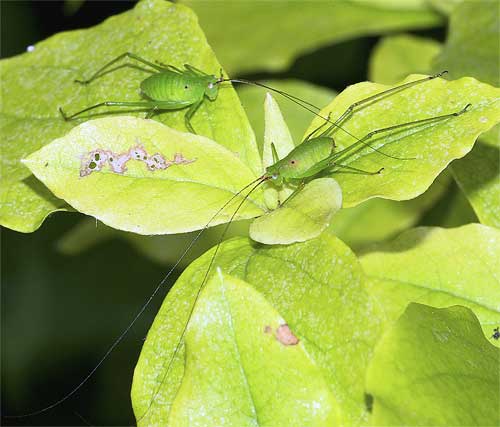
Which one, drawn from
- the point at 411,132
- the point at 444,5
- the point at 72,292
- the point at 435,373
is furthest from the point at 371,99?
the point at 72,292

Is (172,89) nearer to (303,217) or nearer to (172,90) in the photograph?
(172,90)

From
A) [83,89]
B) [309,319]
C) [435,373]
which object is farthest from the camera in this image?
[83,89]

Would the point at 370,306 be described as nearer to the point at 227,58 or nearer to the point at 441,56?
the point at 441,56

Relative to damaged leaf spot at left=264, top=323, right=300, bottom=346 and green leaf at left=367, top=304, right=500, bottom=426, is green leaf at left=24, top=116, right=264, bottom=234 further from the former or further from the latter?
green leaf at left=367, top=304, right=500, bottom=426

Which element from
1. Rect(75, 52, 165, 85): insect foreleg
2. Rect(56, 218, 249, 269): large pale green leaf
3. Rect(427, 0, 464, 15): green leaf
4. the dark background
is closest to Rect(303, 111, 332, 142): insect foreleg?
Rect(75, 52, 165, 85): insect foreleg

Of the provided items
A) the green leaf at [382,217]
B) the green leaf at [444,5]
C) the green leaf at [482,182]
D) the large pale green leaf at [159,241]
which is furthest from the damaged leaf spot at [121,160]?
the green leaf at [444,5]

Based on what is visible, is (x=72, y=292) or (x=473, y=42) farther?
(x=72, y=292)

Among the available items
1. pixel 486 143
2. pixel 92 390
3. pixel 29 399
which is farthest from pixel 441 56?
pixel 29 399
